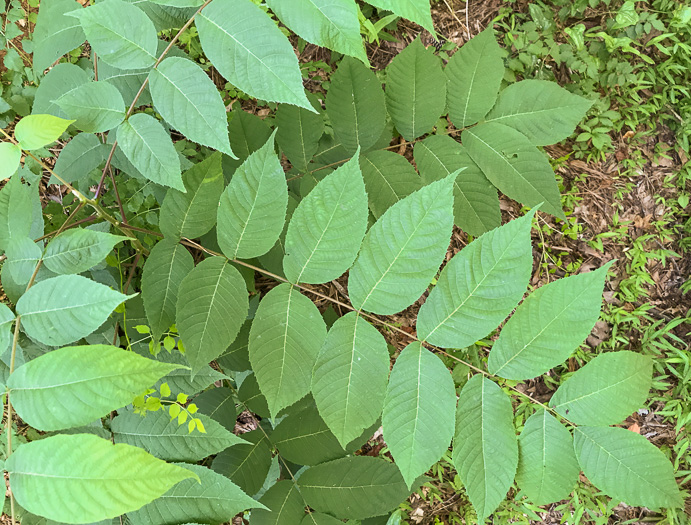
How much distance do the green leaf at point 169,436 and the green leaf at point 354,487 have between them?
38 cm

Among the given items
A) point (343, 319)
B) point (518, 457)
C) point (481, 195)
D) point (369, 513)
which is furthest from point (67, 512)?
point (481, 195)

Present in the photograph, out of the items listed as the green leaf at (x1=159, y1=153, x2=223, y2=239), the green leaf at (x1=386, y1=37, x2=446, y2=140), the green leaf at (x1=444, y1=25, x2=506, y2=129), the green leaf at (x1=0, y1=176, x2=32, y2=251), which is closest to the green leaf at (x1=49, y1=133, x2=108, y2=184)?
the green leaf at (x1=0, y1=176, x2=32, y2=251)

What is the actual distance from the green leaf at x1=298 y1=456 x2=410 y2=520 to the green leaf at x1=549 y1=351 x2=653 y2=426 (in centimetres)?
65

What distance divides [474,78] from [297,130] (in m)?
0.70

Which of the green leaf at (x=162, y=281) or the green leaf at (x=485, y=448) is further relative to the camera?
the green leaf at (x=162, y=281)

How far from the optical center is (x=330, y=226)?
1.26 meters

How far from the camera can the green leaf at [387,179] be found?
1.70 metres

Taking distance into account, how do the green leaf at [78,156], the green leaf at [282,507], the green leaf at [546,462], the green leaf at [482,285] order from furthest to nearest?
the green leaf at [78,156] → the green leaf at [282,507] → the green leaf at [546,462] → the green leaf at [482,285]

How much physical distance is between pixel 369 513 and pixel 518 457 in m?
0.60

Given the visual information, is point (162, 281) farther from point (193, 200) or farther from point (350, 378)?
point (350, 378)

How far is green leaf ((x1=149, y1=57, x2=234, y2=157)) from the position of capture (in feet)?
4.01

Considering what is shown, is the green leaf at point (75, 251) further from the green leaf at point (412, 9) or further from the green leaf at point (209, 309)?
the green leaf at point (412, 9)

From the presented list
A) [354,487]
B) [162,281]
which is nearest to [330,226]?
[162,281]

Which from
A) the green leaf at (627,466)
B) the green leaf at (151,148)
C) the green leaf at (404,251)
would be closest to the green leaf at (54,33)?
the green leaf at (151,148)
